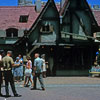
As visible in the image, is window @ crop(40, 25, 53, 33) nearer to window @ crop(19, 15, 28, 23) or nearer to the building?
the building

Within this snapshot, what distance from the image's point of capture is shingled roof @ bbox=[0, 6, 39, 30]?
27.2m

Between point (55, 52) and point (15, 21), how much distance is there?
631 centimetres

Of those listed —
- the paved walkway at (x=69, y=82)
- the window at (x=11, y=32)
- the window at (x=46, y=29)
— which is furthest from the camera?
the window at (x=11, y=32)

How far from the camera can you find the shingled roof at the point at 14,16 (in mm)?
27203

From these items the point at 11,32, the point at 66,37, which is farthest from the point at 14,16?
the point at 66,37

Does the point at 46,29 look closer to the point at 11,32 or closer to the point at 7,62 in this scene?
the point at 11,32

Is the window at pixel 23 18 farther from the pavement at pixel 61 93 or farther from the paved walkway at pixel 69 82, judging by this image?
the pavement at pixel 61 93

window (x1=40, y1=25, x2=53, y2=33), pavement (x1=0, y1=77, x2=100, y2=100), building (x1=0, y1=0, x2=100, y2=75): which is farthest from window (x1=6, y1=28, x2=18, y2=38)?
pavement (x1=0, y1=77, x2=100, y2=100)

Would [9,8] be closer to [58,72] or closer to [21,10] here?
[21,10]

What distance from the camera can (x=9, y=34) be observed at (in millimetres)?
26703

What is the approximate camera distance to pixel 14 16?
2869cm

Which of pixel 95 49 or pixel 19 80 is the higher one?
pixel 95 49

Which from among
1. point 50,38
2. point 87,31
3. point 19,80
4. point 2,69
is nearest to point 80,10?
point 87,31

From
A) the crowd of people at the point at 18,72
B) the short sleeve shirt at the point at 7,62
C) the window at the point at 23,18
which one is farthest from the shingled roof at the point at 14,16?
the short sleeve shirt at the point at 7,62
